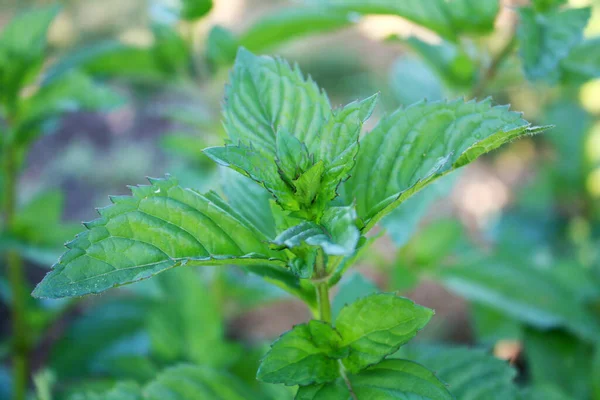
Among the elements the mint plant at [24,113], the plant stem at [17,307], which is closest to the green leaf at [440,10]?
the mint plant at [24,113]

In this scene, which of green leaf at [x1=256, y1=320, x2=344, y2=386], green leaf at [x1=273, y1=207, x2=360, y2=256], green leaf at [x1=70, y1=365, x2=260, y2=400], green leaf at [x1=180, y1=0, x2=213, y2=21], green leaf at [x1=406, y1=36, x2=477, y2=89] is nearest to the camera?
green leaf at [x1=273, y1=207, x2=360, y2=256]

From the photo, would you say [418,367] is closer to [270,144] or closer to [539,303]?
[270,144]

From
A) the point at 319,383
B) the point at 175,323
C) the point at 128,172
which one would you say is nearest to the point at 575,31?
the point at 319,383

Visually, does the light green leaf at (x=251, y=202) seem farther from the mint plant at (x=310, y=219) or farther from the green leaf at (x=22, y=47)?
the green leaf at (x=22, y=47)

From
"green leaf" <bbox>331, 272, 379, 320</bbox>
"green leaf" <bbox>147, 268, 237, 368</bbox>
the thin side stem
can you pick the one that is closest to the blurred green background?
"green leaf" <bbox>147, 268, 237, 368</bbox>

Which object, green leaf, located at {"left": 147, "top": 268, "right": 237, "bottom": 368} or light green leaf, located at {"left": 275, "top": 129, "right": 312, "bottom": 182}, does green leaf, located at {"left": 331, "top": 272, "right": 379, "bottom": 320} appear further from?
light green leaf, located at {"left": 275, "top": 129, "right": 312, "bottom": 182}

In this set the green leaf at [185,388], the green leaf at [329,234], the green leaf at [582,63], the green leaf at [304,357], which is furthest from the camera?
the green leaf at [582,63]

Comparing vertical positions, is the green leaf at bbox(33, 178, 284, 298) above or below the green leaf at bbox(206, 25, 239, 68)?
below
